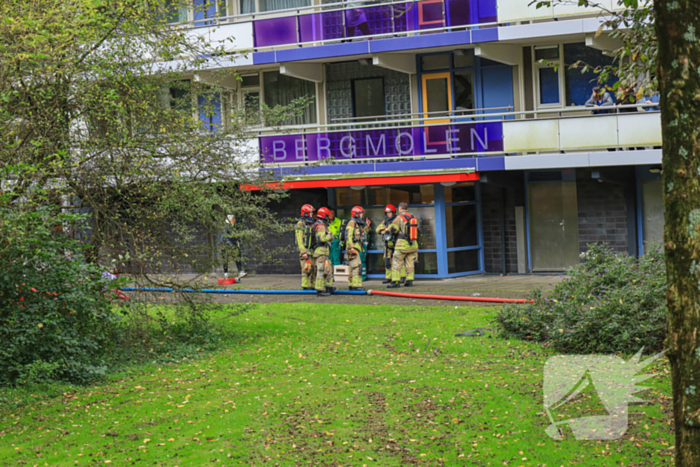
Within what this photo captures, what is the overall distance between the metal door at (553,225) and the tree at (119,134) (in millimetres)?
10559

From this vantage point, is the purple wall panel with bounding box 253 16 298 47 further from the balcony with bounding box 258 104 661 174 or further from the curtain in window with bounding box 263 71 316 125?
the balcony with bounding box 258 104 661 174

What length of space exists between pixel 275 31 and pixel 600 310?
14.0 metres

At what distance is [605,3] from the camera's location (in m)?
17.3

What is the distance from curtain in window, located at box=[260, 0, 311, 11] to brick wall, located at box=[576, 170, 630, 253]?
9649 mm

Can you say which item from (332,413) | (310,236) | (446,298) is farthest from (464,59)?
(332,413)

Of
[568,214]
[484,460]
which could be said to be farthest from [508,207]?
[484,460]

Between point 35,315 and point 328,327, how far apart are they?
16.9 feet

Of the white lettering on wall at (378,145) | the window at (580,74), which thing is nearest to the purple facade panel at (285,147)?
the white lettering on wall at (378,145)

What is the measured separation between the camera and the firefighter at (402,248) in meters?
17.6

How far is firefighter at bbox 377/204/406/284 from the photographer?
703 inches

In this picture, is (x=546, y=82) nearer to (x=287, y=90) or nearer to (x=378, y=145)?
(x=378, y=145)

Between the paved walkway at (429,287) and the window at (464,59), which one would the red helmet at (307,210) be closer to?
the paved walkway at (429,287)

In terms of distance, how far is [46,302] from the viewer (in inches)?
339

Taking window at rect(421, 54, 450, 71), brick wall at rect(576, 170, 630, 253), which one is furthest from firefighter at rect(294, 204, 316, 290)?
brick wall at rect(576, 170, 630, 253)
